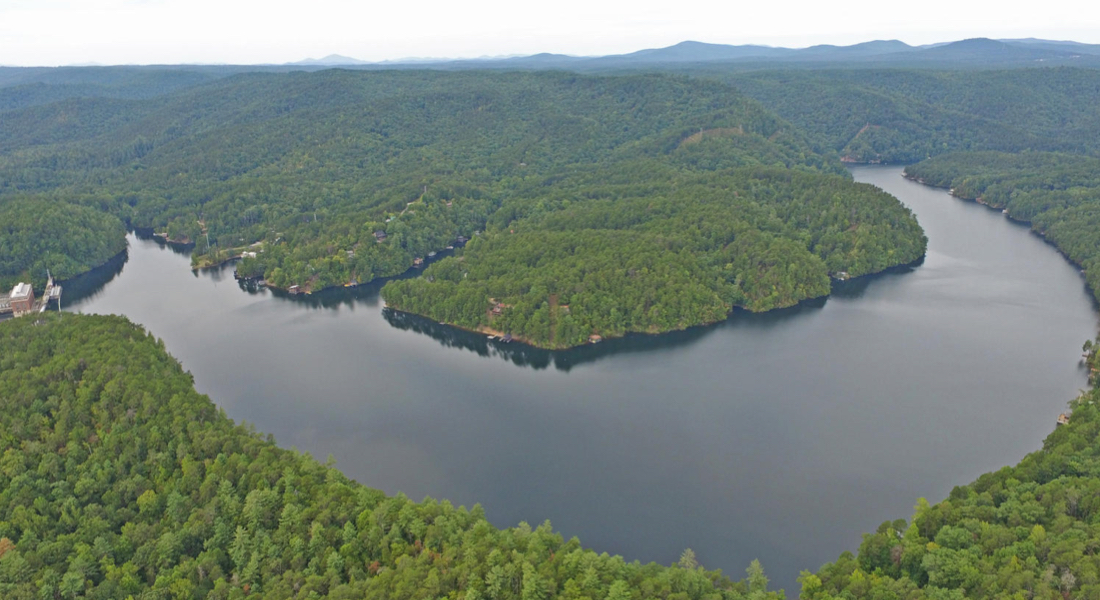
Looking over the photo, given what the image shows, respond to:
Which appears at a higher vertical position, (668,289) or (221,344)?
(668,289)

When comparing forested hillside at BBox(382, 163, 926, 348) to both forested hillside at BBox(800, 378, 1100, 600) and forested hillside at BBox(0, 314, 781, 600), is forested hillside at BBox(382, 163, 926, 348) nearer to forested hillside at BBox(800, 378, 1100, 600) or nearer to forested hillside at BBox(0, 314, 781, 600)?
forested hillside at BBox(0, 314, 781, 600)

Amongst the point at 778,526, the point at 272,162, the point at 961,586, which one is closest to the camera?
the point at 961,586

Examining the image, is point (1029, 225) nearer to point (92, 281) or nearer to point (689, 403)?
point (689, 403)

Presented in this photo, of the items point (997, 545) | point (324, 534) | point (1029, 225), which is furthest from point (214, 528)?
point (1029, 225)

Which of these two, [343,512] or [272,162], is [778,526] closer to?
[343,512]

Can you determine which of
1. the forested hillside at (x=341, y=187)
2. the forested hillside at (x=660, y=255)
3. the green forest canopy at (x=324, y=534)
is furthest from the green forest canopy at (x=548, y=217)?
the green forest canopy at (x=324, y=534)

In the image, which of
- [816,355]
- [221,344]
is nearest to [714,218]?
[816,355]
